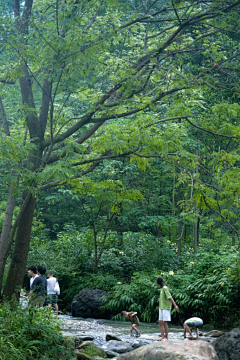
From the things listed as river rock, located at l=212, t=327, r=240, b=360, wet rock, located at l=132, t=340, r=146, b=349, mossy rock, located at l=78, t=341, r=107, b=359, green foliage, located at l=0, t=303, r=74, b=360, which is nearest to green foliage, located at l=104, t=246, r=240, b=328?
wet rock, located at l=132, t=340, r=146, b=349

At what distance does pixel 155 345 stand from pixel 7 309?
2608 millimetres

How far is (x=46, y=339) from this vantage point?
263 inches

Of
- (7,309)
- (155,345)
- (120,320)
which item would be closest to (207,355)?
(155,345)

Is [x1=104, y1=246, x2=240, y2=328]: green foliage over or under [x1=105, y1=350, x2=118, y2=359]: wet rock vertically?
over

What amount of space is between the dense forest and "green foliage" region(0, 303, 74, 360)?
1.51 metres

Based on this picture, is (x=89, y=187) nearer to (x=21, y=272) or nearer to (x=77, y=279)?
(x=21, y=272)

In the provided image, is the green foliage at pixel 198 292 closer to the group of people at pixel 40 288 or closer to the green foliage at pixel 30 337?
the group of people at pixel 40 288

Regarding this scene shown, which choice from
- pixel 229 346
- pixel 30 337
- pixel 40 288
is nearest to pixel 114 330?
pixel 40 288

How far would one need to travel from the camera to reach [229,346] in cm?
712

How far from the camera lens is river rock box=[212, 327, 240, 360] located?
702 centimetres

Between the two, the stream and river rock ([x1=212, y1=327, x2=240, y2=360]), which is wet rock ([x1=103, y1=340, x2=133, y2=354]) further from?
river rock ([x1=212, y1=327, x2=240, y2=360])

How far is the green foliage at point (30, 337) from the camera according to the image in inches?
239

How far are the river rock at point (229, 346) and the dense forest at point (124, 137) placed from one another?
1834 millimetres

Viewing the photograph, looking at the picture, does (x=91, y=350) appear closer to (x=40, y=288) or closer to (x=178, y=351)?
(x=40, y=288)
